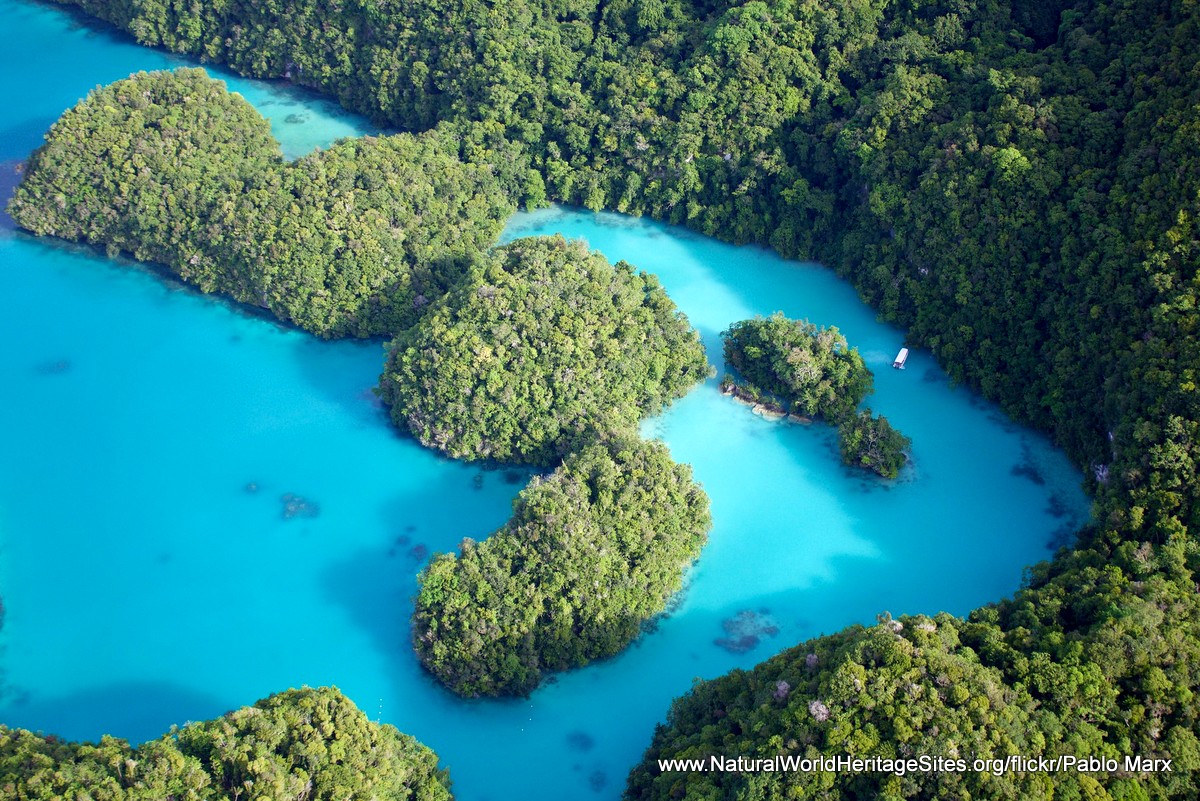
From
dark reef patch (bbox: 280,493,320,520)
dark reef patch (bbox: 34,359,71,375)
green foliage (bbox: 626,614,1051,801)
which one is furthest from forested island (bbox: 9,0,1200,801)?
dark reef patch (bbox: 34,359,71,375)

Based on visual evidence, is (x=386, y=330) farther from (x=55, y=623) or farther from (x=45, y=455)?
(x=55, y=623)

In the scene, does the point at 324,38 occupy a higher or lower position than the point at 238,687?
higher

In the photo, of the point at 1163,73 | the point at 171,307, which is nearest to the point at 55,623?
the point at 171,307

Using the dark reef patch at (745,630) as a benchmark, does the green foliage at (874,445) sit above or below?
above

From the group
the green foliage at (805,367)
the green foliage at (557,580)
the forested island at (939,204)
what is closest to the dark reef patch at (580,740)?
the green foliage at (557,580)

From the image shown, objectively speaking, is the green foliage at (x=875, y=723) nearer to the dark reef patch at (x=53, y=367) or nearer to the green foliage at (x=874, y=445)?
the green foliage at (x=874, y=445)

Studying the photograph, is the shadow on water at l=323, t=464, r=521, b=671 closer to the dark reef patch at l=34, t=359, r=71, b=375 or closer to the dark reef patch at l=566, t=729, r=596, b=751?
the dark reef patch at l=566, t=729, r=596, b=751
